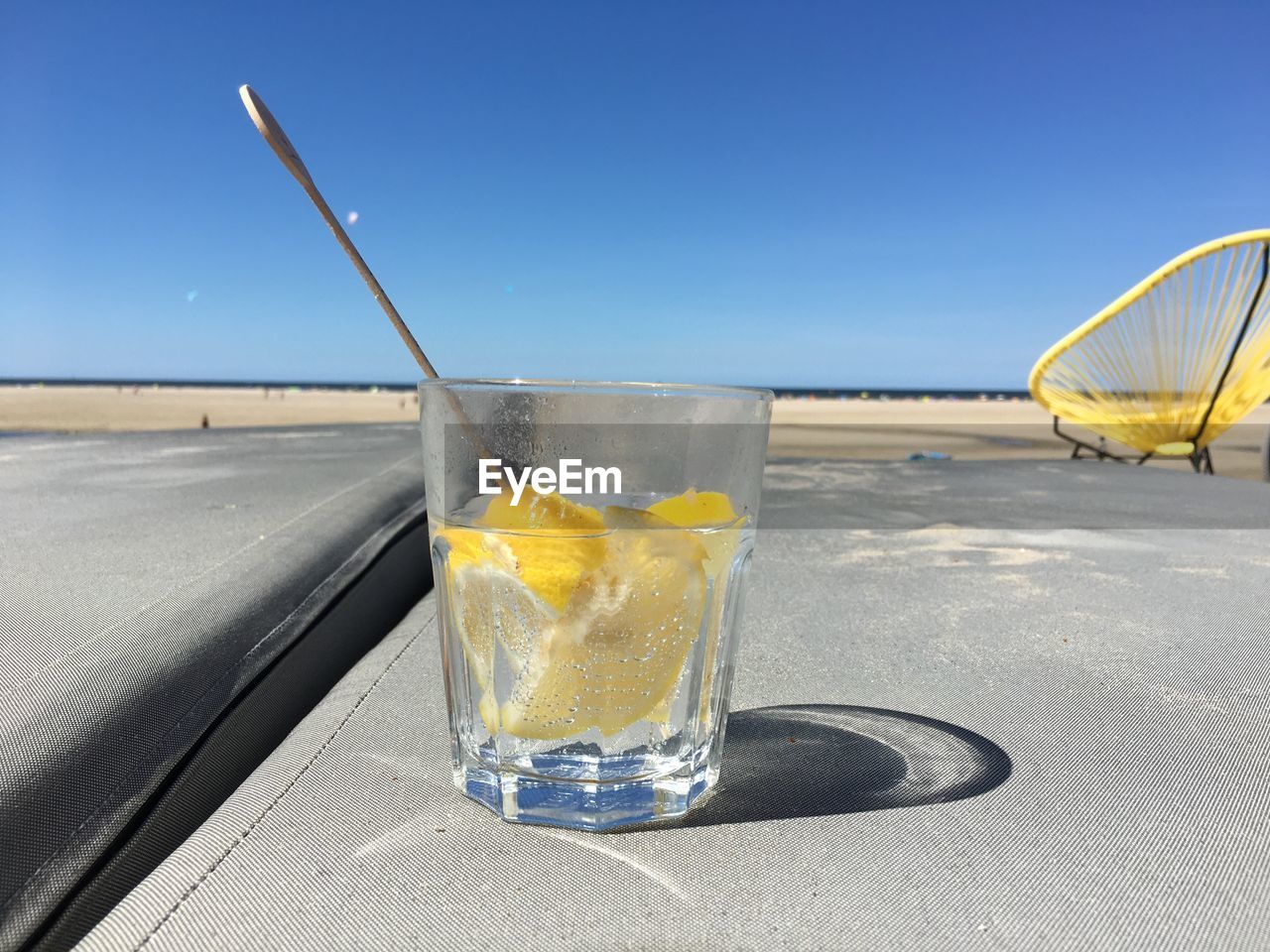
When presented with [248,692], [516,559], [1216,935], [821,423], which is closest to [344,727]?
[248,692]

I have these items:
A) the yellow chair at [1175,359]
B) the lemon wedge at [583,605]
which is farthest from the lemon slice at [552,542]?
the yellow chair at [1175,359]

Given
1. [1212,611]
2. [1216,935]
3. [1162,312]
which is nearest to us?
[1216,935]

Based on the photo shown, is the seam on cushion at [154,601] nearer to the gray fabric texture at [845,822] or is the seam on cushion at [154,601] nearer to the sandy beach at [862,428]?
the gray fabric texture at [845,822]

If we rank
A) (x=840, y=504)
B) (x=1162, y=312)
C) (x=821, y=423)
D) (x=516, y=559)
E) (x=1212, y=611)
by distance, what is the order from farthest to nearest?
(x=821, y=423) → (x=1162, y=312) → (x=840, y=504) → (x=1212, y=611) → (x=516, y=559)

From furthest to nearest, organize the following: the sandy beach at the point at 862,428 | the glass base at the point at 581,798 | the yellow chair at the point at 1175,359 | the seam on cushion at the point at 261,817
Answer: the sandy beach at the point at 862,428 < the yellow chair at the point at 1175,359 < the glass base at the point at 581,798 < the seam on cushion at the point at 261,817

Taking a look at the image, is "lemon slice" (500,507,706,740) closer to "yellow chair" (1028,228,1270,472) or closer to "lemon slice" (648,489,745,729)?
"lemon slice" (648,489,745,729)

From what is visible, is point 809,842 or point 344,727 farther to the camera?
point 344,727

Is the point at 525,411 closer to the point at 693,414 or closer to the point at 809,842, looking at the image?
the point at 693,414
